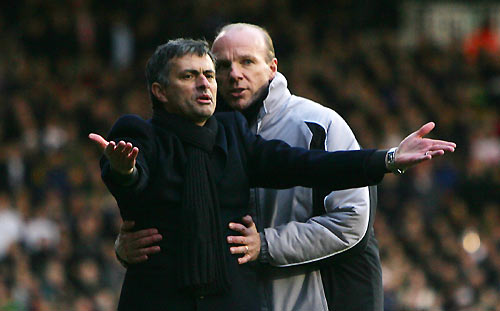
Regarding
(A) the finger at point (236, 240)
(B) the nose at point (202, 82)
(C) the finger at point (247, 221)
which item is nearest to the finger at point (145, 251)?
(A) the finger at point (236, 240)

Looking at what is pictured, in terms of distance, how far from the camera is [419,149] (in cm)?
389

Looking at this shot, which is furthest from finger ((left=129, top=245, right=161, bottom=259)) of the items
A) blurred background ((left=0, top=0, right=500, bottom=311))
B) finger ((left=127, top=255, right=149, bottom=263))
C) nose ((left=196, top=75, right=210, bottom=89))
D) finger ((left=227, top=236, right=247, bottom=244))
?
blurred background ((left=0, top=0, right=500, bottom=311))

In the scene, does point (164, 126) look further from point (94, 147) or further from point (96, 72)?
point (96, 72)

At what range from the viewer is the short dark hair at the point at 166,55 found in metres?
4.02

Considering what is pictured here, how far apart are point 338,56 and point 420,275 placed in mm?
4457

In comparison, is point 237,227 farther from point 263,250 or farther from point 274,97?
point 274,97

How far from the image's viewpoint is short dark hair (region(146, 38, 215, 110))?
13.2 feet

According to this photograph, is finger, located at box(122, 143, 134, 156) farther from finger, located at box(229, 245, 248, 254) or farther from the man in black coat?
finger, located at box(229, 245, 248, 254)

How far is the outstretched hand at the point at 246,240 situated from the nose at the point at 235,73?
2.19ft

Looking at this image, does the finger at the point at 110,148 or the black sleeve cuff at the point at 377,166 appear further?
the black sleeve cuff at the point at 377,166

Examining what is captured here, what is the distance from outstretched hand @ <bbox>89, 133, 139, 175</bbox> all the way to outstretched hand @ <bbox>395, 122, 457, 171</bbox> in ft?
3.10

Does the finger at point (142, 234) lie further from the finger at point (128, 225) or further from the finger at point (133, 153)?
the finger at point (133, 153)

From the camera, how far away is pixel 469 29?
1720 centimetres

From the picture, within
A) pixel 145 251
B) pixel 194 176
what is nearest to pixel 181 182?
pixel 194 176
